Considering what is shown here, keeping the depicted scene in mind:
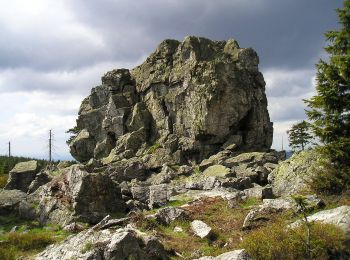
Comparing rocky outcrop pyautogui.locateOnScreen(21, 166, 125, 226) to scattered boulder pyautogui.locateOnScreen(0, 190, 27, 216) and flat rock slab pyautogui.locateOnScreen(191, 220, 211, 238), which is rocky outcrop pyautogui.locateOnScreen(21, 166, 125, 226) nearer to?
scattered boulder pyautogui.locateOnScreen(0, 190, 27, 216)

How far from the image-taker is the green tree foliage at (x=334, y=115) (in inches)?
922

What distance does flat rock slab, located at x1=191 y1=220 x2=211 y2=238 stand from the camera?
1982 cm

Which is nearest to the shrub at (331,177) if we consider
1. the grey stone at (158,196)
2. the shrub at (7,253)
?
the grey stone at (158,196)

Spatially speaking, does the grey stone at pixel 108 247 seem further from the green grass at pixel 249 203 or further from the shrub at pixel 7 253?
the green grass at pixel 249 203

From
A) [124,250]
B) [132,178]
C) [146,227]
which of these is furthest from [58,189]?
[132,178]

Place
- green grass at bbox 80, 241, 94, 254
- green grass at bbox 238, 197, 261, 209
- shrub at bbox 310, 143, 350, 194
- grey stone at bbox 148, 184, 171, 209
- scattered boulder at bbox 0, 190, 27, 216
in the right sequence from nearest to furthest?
green grass at bbox 80, 241, 94, 254, shrub at bbox 310, 143, 350, 194, green grass at bbox 238, 197, 261, 209, grey stone at bbox 148, 184, 171, 209, scattered boulder at bbox 0, 190, 27, 216

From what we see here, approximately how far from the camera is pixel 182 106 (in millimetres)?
63156

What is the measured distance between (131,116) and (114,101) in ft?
14.6

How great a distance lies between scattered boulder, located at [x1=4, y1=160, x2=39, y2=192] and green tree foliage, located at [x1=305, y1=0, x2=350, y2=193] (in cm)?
3754

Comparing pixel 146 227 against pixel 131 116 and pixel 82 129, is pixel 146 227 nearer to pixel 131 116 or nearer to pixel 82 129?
pixel 131 116

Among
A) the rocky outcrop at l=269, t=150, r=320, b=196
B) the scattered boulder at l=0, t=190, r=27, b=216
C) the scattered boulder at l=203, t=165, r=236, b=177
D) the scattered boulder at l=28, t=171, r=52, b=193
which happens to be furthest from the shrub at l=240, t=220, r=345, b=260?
the scattered boulder at l=28, t=171, r=52, b=193

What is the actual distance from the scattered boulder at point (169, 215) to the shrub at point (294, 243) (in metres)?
6.52

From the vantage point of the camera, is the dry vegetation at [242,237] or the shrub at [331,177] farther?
the shrub at [331,177]

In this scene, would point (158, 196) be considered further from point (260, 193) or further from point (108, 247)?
point (108, 247)
